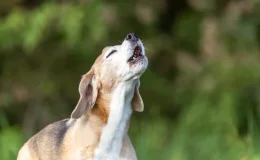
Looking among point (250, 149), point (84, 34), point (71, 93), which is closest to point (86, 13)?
point (84, 34)

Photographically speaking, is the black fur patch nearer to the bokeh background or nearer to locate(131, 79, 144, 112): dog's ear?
locate(131, 79, 144, 112): dog's ear

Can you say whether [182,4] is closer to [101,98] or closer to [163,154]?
[163,154]

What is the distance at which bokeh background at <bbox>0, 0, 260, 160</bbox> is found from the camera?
10.2 meters

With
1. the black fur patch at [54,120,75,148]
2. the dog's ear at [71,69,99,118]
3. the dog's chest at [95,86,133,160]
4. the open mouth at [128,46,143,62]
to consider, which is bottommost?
the black fur patch at [54,120,75,148]

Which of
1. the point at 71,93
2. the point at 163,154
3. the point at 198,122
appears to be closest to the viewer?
the point at 163,154

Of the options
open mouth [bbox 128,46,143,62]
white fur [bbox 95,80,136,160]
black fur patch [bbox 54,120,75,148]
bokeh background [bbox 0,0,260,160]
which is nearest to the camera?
white fur [bbox 95,80,136,160]

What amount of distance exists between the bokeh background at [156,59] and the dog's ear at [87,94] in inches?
150

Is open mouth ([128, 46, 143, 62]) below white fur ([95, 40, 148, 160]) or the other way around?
the other way around

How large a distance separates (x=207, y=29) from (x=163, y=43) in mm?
678

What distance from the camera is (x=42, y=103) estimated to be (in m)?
11.6

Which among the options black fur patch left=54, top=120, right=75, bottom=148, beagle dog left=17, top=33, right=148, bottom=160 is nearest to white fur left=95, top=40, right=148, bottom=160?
beagle dog left=17, top=33, right=148, bottom=160

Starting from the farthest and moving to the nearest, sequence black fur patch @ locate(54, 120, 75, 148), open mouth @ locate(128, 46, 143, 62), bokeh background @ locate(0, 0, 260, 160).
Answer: bokeh background @ locate(0, 0, 260, 160) < black fur patch @ locate(54, 120, 75, 148) < open mouth @ locate(128, 46, 143, 62)

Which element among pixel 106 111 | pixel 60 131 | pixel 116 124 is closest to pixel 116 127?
pixel 116 124

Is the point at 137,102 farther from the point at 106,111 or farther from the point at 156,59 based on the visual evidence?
the point at 156,59
